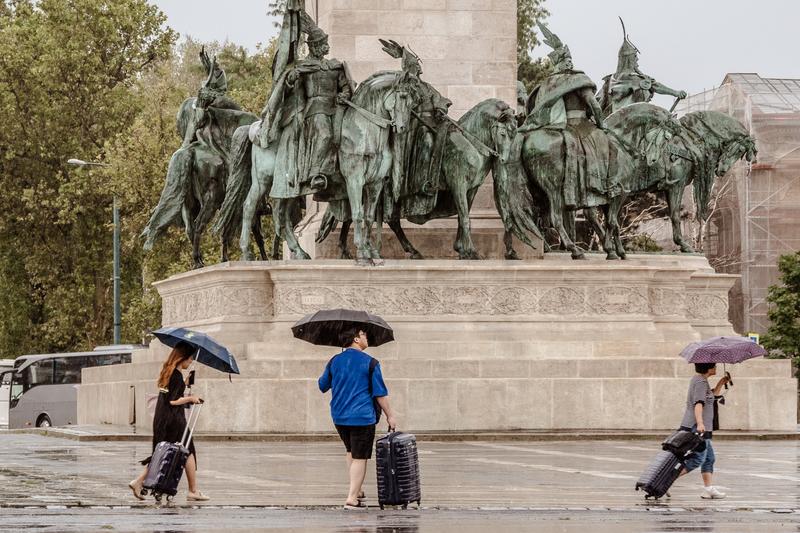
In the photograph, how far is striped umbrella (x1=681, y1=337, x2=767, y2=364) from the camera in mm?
20953

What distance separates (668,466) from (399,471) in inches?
121

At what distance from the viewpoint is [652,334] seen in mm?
36312

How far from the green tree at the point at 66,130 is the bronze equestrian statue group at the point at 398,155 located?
1303 inches

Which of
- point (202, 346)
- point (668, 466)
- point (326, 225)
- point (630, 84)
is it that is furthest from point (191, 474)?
point (630, 84)

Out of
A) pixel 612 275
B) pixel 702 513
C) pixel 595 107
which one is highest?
pixel 595 107

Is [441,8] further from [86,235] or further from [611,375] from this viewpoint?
[86,235]

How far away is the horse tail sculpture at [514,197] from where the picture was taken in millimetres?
36812

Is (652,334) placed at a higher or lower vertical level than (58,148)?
lower

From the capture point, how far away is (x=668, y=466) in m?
Answer: 19.8

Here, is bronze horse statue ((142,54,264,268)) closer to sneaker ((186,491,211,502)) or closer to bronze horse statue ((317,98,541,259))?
bronze horse statue ((317,98,541,259))

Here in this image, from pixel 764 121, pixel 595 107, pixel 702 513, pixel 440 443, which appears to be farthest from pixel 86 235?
pixel 702 513

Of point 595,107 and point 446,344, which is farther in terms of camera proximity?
point 595,107

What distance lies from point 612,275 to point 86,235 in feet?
141

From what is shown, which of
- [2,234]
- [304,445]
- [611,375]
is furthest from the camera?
[2,234]
